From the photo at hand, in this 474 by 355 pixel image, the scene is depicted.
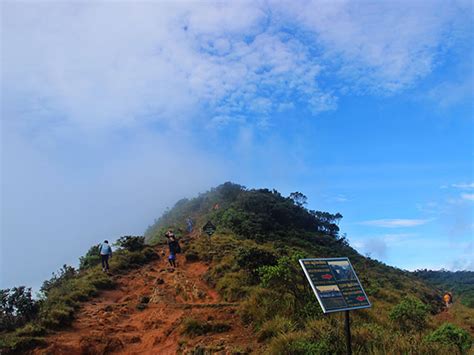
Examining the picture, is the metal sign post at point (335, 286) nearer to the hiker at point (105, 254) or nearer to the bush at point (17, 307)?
the bush at point (17, 307)

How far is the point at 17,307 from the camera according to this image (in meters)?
11.0

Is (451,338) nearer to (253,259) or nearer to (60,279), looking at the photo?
(253,259)

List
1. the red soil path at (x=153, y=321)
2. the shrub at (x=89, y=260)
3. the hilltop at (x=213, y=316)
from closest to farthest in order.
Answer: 1. the hilltop at (x=213, y=316)
2. the red soil path at (x=153, y=321)
3. the shrub at (x=89, y=260)

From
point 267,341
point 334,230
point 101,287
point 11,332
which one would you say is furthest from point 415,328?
point 334,230

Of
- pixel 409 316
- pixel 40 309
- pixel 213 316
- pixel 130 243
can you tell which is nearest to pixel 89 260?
pixel 130 243

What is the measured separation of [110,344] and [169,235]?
31.5 feet

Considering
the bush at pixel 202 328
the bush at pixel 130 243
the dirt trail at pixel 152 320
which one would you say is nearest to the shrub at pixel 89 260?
the bush at pixel 130 243

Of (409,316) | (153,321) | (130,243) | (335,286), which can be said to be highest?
(130,243)

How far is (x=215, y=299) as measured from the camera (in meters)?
13.1

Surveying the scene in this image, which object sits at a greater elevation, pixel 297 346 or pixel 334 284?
pixel 334 284

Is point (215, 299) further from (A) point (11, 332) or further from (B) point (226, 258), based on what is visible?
(A) point (11, 332)

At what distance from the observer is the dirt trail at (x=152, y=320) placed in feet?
29.0

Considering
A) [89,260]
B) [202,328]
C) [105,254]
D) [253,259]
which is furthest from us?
[89,260]

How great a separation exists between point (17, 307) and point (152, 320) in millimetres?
3967
